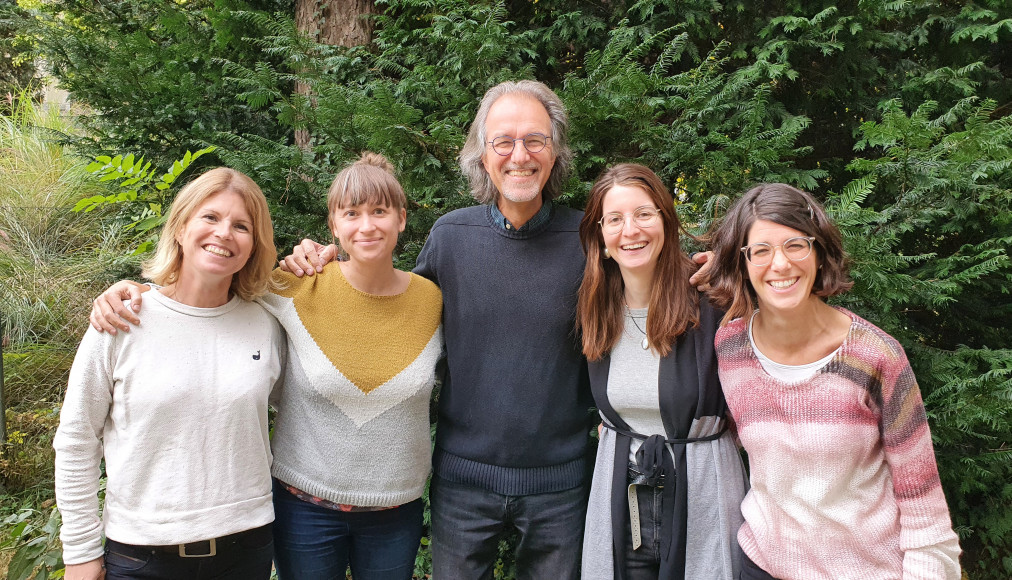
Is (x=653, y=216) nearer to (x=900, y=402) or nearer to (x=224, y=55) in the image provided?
(x=900, y=402)

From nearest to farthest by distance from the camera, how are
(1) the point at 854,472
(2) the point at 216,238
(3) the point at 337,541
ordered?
(1) the point at 854,472, (2) the point at 216,238, (3) the point at 337,541

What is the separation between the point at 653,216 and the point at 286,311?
4.25 feet

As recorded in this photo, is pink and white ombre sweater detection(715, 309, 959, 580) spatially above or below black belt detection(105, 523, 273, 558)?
above

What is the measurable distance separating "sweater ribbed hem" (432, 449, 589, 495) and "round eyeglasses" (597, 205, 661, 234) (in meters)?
0.88

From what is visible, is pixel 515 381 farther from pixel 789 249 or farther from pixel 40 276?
pixel 40 276

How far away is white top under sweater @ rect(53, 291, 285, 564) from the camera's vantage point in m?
1.86

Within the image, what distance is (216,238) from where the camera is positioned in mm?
1983

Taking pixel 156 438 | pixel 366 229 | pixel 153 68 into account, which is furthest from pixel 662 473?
pixel 153 68

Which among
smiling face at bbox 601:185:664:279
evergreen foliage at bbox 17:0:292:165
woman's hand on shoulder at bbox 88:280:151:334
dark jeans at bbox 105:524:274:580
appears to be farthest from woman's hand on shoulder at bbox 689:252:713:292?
evergreen foliage at bbox 17:0:292:165

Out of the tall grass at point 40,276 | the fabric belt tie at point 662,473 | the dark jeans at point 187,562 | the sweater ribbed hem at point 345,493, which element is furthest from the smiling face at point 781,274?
the tall grass at point 40,276

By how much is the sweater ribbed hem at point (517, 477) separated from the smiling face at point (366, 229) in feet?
2.73

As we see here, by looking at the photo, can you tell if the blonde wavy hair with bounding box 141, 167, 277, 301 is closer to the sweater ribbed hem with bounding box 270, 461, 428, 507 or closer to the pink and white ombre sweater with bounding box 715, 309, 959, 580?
the sweater ribbed hem with bounding box 270, 461, 428, 507

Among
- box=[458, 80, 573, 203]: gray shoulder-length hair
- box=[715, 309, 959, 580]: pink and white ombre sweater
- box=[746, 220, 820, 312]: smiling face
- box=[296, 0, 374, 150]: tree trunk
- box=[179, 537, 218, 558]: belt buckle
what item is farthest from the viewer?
box=[296, 0, 374, 150]: tree trunk

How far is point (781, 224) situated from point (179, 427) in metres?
Result: 1.86
